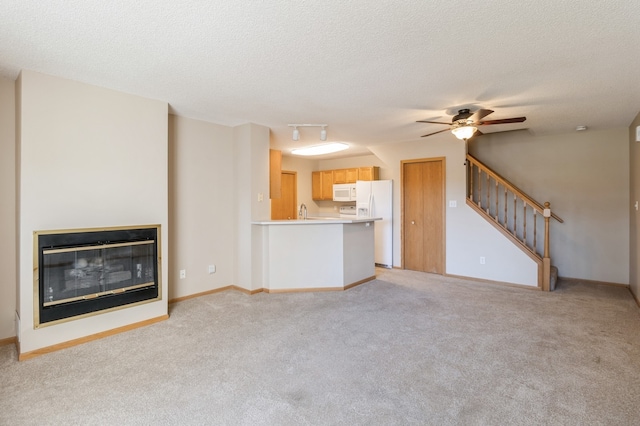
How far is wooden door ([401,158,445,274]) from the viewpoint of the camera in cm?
556

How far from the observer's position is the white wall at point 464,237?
4745mm

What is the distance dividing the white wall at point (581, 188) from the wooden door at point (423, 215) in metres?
1.19

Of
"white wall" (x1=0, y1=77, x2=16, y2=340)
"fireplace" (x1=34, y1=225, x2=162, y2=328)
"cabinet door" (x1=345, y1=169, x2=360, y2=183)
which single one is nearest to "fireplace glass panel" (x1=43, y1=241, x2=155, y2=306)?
"fireplace" (x1=34, y1=225, x2=162, y2=328)

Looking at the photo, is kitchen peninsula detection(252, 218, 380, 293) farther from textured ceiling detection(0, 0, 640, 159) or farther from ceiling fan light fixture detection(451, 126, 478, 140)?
ceiling fan light fixture detection(451, 126, 478, 140)

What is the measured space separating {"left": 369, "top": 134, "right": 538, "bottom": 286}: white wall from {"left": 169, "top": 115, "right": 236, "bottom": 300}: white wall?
3.12 metres

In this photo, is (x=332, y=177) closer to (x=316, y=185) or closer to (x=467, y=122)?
(x=316, y=185)

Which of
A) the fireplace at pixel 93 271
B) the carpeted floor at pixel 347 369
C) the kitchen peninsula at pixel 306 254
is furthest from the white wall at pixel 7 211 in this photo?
the kitchen peninsula at pixel 306 254

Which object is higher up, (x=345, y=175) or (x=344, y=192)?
(x=345, y=175)

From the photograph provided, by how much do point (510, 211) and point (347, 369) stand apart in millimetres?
4387

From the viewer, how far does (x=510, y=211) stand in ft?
17.5

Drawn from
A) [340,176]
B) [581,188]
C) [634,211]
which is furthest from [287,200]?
[634,211]

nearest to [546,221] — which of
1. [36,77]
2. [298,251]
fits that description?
[298,251]

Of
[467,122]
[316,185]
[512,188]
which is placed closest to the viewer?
[467,122]

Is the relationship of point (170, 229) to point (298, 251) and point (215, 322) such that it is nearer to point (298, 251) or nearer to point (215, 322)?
point (215, 322)
